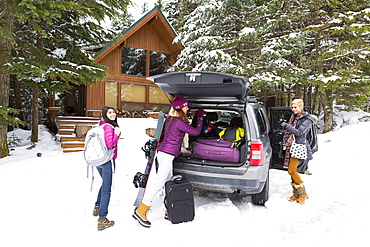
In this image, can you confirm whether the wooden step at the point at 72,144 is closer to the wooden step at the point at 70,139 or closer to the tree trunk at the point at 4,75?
the wooden step at the point at 70,139

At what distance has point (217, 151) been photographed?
3852mm

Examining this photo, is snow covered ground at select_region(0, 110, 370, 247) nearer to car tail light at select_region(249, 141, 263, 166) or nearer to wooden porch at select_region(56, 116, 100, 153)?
car tail light at select_region(249, 141, 263, 166)

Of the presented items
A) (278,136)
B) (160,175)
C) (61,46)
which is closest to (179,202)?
(160,175)

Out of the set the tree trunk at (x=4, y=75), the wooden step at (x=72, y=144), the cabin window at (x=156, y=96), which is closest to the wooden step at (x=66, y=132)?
the wooden step at (x=72, y=144)

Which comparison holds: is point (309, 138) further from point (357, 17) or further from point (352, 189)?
point (357, 17)

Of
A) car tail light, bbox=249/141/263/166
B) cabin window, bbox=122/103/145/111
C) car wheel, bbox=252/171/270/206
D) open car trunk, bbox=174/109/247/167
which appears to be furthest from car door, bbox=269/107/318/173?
cabin window, bbox=122/103/145/111

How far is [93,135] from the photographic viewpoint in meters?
3.27

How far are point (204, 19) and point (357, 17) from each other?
6.56 meters

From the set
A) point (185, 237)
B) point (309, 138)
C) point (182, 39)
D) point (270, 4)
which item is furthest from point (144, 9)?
point (185, 237)

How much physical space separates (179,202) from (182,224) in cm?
31

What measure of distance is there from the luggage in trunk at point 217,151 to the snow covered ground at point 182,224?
844mm

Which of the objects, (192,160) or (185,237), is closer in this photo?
(185,237)

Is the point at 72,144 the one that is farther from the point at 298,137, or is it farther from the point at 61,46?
the point at 298,137

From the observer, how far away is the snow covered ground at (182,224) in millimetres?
3025
